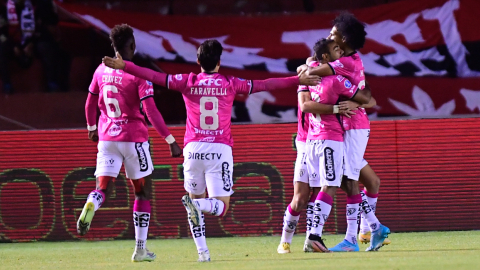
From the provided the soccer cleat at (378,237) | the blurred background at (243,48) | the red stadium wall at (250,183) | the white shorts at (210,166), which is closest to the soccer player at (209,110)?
the white shorts at (210,166)

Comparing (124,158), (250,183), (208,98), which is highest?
(208,98)

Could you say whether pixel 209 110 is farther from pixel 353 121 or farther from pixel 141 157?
pixel 353 121

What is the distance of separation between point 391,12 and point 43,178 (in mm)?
5991

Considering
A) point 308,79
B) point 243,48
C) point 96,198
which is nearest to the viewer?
point 308,79

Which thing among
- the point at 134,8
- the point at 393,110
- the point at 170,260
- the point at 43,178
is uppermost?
the point at 134,8

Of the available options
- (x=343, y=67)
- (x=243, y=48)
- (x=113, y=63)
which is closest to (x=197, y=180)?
(x=113, y=63)

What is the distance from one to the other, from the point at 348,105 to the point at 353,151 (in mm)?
469

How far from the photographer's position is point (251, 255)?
7828 mm

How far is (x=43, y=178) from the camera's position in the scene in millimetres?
10531

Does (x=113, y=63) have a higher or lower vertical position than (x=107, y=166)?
higher

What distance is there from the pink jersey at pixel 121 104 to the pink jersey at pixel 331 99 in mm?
1577

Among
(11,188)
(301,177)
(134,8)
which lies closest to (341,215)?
(301,177)

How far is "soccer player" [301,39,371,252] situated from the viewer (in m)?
7.61

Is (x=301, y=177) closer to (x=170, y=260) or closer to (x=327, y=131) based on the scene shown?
(x=327, y=131)
